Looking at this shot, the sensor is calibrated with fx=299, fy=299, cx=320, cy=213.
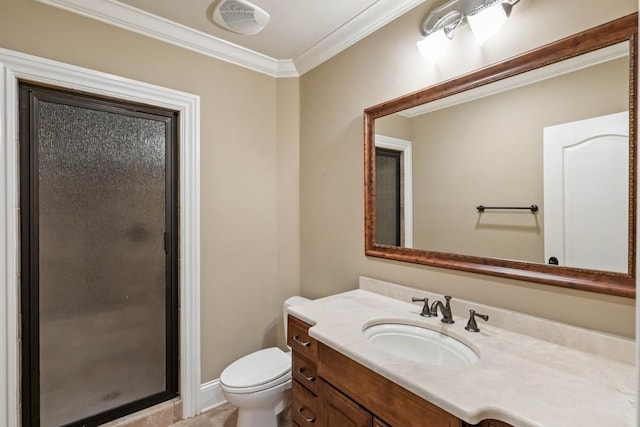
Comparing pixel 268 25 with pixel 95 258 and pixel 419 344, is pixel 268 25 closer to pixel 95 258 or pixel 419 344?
pixel 95 258

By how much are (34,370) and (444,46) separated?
2.67 metres

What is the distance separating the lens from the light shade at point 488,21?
1241mm

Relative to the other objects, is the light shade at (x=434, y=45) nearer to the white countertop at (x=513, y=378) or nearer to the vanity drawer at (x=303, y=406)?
the white countertop at (x=513, y=378)

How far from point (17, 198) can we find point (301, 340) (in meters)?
1.57

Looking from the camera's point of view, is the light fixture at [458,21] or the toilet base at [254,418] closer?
the light fixture at [458,21]

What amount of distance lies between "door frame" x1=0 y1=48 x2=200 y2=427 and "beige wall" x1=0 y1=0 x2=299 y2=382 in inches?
2.7

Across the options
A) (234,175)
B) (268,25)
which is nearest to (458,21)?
(268,25)

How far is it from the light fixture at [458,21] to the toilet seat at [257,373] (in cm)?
189

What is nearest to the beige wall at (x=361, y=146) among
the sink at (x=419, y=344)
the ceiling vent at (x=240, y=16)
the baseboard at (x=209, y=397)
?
the sink at (x=419, y=344)

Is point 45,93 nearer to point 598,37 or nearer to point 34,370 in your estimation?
point 34,370

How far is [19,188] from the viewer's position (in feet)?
4.94

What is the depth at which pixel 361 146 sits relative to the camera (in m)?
1.88

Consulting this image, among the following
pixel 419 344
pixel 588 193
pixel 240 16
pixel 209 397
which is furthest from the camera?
pixel 209 397

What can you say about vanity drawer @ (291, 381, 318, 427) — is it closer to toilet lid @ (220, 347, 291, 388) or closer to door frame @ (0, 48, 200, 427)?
toilet lid @ (220, 347, 291, 388)
